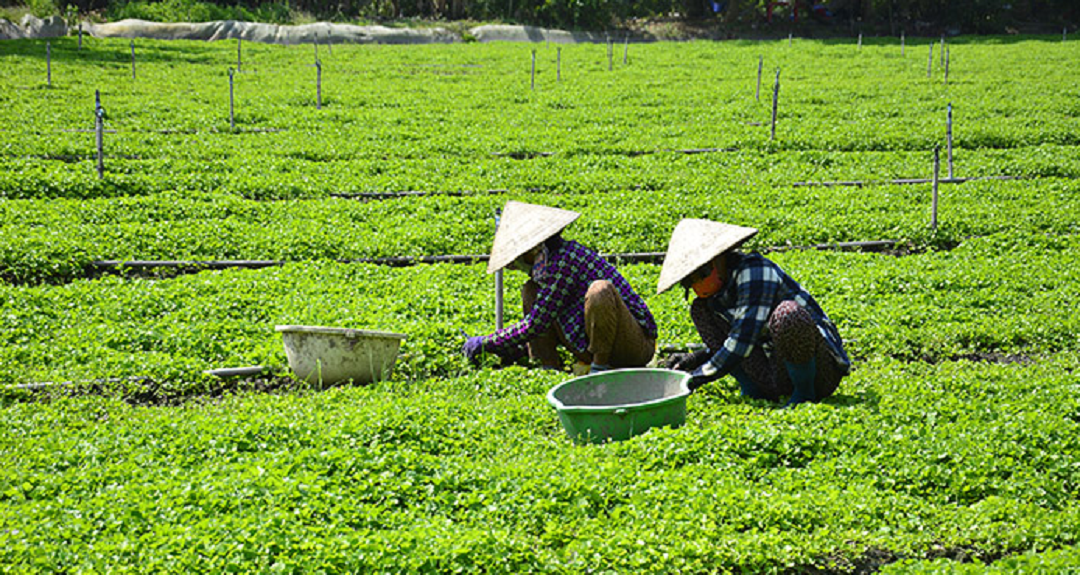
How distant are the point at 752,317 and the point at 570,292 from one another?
1.76m

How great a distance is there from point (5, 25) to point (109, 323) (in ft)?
109

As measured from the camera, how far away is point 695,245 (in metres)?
7.96

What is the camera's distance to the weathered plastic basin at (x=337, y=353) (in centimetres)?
898

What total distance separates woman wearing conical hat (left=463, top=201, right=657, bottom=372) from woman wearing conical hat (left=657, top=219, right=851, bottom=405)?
1.98 ft

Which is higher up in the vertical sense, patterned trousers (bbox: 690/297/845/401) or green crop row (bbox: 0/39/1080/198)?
green crop row (bbox: 0/39/1080/198)

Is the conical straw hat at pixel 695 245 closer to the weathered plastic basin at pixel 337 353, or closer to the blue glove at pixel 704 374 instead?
the blue glove at pixel 704 374

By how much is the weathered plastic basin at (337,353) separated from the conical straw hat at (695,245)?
266 cm

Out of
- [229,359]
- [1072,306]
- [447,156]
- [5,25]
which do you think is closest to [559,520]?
[229,359]

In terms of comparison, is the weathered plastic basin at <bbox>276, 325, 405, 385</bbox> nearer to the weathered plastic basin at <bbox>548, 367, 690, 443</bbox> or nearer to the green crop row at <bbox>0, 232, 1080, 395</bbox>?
the green crop row at <bbox>0, 232, 1080, 395</bbox>

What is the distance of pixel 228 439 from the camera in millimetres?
7625

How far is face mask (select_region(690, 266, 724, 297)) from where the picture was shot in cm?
803

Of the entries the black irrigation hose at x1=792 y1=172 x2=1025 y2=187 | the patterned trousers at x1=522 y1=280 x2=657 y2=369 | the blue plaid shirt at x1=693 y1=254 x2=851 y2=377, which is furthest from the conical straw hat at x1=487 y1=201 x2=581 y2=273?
the black irrigation hose at x1=792 y1=172 x2=1025 y2=187

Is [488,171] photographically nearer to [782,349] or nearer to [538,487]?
[782,349]

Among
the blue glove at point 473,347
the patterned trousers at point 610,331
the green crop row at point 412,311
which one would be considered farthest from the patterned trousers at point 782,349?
the green crop row at point 412,311
